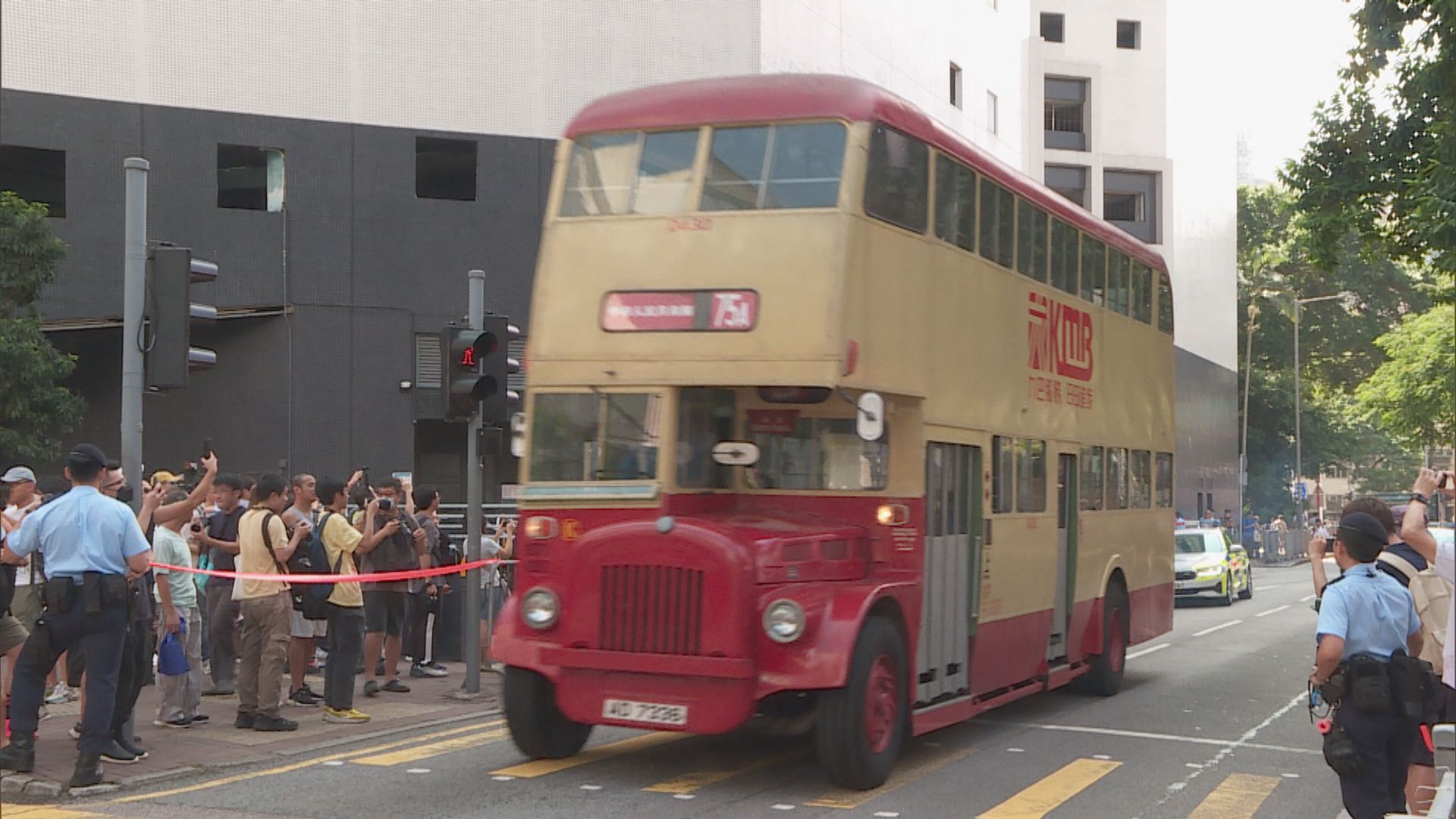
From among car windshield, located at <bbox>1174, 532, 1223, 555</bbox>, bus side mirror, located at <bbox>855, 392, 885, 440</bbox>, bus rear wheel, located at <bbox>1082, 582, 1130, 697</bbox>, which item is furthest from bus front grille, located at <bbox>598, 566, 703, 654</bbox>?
car windshield, located at <bbox>1174, 532, 1223, 555</bbox>

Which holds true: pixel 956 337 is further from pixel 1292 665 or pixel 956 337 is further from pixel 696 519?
pixel 1292 665

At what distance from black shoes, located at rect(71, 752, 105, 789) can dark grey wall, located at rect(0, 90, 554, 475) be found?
704 inches

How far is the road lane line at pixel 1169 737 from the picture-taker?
12.2m

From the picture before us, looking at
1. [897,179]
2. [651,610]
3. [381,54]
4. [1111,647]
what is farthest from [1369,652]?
[381,54]

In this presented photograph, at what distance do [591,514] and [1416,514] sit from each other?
5.17 metres

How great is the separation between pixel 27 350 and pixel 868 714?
1822 centimetres

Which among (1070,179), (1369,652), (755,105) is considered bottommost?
(1369,652)

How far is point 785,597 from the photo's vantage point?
9.56 meters

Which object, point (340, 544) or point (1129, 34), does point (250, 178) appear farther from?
point (1129, 34)

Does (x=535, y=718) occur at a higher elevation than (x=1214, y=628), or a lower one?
higher

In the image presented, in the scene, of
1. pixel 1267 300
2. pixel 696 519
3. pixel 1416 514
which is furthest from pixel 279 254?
pixel 1267 300

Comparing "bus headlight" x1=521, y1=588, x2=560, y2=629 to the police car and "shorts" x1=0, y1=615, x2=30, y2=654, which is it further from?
the police car

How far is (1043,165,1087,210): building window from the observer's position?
5512 cm

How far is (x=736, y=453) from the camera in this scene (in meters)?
10.7
